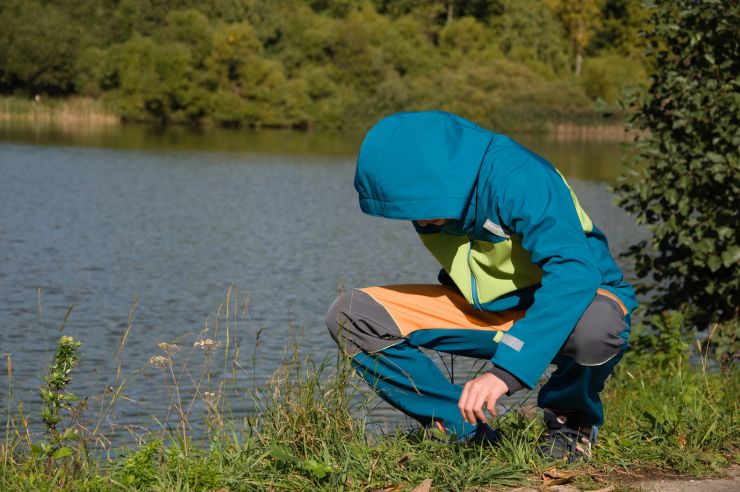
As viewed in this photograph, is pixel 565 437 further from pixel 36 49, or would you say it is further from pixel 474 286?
pixel 36 49

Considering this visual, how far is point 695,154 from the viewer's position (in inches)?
272

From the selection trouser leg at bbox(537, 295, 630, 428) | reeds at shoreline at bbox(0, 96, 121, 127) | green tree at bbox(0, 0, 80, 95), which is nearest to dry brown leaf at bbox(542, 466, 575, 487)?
trouser leg at bbox(537, 295, 630, 428)

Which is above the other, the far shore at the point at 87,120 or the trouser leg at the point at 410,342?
the trouser leg at the point at 410,342

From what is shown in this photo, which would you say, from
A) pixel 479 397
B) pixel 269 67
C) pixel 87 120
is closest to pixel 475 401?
pixel 479 397

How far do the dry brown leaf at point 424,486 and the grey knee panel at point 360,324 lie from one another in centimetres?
46

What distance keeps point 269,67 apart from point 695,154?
70.0 metres

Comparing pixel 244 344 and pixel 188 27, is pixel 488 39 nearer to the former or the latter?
pixel 188 27

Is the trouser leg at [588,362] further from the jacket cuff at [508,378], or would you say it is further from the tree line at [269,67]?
the tree line at [269,67]

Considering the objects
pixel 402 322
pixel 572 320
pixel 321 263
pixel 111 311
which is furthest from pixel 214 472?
pixel 321 263

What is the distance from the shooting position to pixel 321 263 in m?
15.7

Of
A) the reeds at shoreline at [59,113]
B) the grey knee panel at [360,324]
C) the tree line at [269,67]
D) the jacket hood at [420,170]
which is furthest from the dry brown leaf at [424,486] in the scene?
the tree line at [269,67]

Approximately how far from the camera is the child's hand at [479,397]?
2881 millimetres

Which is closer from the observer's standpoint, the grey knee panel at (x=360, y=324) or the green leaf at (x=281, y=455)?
the green leaf at (x=281, y=455)

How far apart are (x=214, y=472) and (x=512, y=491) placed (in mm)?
871
